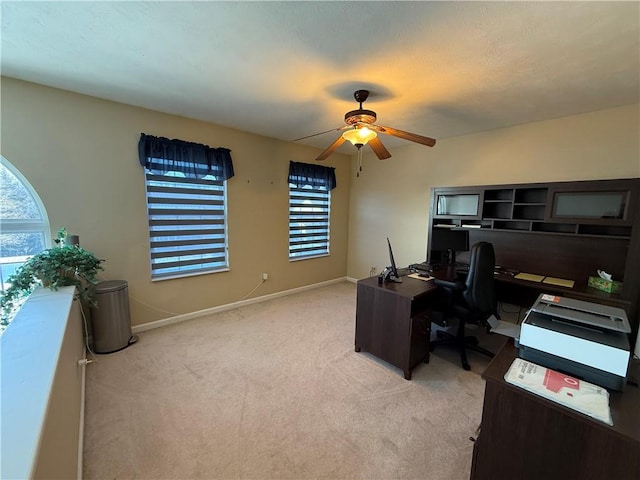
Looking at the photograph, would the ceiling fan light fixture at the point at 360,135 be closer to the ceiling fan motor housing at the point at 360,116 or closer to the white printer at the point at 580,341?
the ceiling fan motor housing at the point at 360,116

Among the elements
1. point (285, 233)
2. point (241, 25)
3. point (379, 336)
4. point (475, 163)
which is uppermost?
point (241, 25)

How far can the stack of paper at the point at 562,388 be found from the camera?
0.86m

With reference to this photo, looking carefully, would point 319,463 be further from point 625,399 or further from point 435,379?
point 625,399

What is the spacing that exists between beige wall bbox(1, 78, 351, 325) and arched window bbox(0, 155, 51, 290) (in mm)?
80

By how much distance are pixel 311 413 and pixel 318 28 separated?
8.36 ft

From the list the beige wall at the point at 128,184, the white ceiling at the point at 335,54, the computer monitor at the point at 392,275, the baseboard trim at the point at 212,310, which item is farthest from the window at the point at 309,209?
the computer monitor at the point at 392,275

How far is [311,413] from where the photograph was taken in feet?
6.08

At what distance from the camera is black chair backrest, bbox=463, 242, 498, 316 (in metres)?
2.27

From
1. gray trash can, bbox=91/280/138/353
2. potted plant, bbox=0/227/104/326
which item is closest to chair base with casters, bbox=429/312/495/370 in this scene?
gray trash can, bbox=91/280/138/353

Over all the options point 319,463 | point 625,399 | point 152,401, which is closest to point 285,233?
point 152,401

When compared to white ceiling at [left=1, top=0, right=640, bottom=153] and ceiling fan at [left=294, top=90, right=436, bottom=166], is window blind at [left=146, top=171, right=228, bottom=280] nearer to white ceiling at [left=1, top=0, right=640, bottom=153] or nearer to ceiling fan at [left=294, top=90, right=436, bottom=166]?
white ceiling at [left=1, top=0, right=640, bottom=153]

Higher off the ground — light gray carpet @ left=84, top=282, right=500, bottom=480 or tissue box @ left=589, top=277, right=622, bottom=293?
tissue box @ left=589, top=277, right=622, bottom=293

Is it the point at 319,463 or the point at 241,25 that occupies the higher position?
the point at 241,25

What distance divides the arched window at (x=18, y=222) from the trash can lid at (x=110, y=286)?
Answer: 0.58 meters
